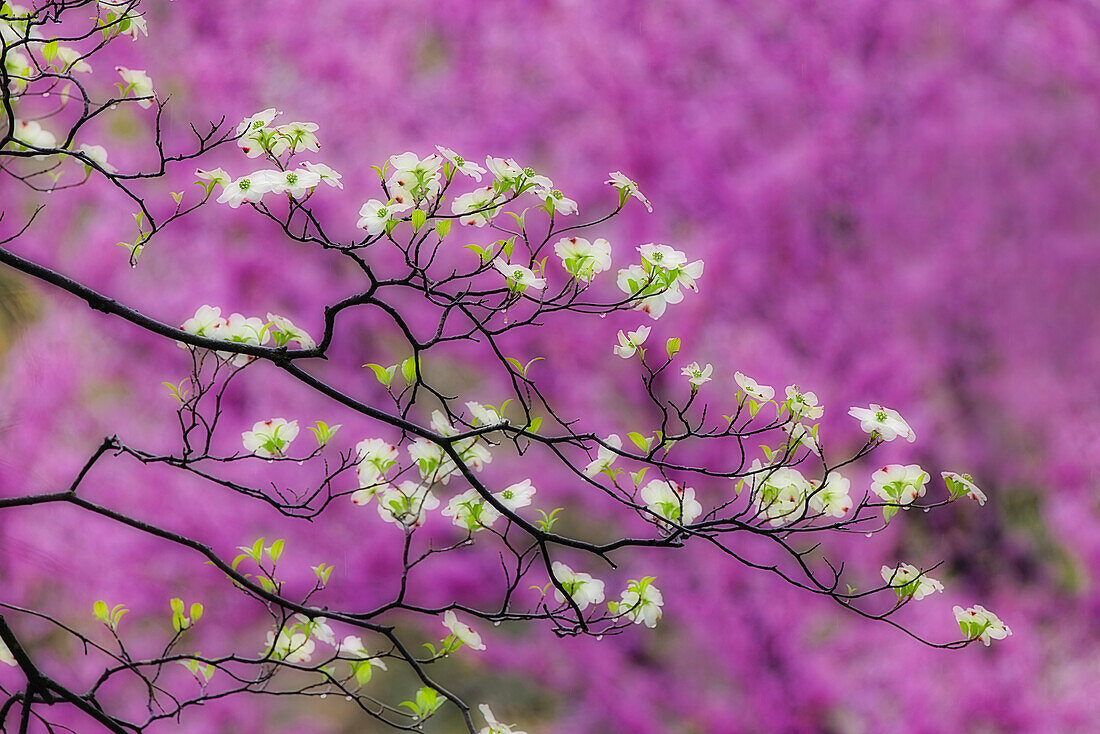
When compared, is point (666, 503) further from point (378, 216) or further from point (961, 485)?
point (378, 216)

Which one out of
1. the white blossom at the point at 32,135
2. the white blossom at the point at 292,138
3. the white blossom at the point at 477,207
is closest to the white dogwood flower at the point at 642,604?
A: the white blossom at the point at 477,207

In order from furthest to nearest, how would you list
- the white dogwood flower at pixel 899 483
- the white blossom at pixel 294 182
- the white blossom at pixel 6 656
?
the white blossom at pixel 6 656, the white dogwood flower at pixel 899 483, the white blossom at pixel 294 182

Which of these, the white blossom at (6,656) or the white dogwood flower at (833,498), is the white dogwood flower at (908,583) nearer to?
the white dogwood flower at (833,498)

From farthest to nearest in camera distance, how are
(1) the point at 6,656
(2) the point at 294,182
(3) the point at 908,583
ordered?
(1) the point at 6,656 < (3) the point at 908,583 < (2) the point at 294,182

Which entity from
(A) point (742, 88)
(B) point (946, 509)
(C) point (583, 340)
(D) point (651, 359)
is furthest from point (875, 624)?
(A) point (742, 88)

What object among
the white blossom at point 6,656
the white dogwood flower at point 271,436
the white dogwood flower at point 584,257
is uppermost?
the white dogwood flower at point 584,257

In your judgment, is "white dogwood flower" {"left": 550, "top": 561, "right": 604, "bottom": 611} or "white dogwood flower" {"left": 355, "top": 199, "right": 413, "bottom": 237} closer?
"white dogwood flower" {"left": 355, "top": 199, "right": 413, "bottom": 237}

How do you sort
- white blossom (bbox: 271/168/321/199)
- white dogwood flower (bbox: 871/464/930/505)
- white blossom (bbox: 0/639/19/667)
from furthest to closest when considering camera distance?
white blossom (bbox: 0/639/19/667)
white dogwood flower (bbox: 871/464/930/505)
white blossom (bbox: 271/168/321/199)

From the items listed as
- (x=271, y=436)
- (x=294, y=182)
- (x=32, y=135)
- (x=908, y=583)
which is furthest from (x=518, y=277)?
(x=32, y=135)

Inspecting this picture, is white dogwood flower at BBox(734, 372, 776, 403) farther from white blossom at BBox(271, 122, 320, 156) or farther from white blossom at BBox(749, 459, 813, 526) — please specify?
white blossom at BBox(271, 122, 320, 156)

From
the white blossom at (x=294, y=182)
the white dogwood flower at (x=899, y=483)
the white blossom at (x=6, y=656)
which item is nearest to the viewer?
the white blossom at (x=294, y=182)

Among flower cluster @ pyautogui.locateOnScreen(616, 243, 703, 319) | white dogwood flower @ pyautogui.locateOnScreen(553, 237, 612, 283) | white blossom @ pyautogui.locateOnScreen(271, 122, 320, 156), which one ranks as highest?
white blossom @ pyautogui.locateOnScreen(271, 122, 320, 156)

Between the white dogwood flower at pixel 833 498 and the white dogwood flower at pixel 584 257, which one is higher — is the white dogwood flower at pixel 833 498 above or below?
below

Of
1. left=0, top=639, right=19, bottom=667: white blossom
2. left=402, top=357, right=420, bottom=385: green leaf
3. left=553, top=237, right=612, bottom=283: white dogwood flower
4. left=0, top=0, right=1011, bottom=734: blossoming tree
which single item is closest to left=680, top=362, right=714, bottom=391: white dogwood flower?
left=0, top=0, right=1011, bottom=734: blossoming tree
